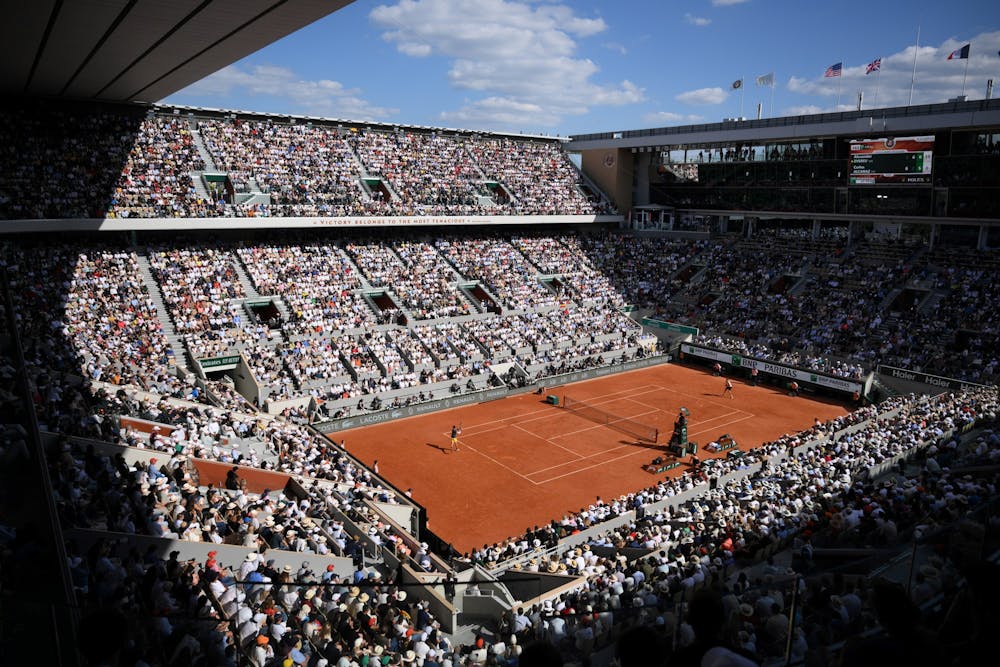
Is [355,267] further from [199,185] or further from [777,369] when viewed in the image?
[777,369]

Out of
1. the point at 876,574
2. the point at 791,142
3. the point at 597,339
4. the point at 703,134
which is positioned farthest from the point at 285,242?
the point at 876,574

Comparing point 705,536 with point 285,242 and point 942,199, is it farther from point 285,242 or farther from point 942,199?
point 942,199

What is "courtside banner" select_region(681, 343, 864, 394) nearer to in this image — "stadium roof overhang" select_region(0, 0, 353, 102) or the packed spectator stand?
the packed spectator stand

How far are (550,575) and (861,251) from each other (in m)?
39.7

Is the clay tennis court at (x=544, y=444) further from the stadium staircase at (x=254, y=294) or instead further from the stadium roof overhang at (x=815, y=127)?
the stadium roof overhang at (x=815, y=127)

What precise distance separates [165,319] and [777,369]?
33516mm

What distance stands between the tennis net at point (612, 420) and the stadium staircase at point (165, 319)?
1887 cm

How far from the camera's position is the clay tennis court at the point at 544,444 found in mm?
23828

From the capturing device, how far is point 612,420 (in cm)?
3353

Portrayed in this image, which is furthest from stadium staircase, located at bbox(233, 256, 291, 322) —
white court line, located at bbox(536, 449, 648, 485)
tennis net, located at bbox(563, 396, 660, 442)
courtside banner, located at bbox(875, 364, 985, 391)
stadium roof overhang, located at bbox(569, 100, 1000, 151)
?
stadium roof overhang, located at bbox(569, 100, 1000, 151)

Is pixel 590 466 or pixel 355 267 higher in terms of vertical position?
pixel 355 267

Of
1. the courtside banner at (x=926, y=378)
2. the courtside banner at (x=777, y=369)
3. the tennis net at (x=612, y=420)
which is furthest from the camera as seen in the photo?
the courtside banner at (x=777, y=369)

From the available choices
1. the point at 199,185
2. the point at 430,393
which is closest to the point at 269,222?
the point at 199,185

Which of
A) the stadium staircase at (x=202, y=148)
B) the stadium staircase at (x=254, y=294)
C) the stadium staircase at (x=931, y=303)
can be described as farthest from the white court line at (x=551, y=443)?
the stadium staircase at (x=202, y=148)
